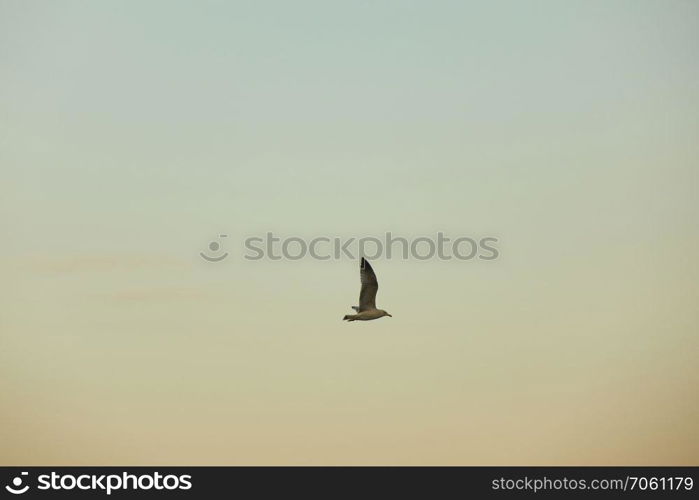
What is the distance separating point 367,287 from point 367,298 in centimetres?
43

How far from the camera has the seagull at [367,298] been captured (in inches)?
1709

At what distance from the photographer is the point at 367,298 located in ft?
144

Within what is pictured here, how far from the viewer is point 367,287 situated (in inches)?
1715

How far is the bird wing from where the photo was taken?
142 ft
